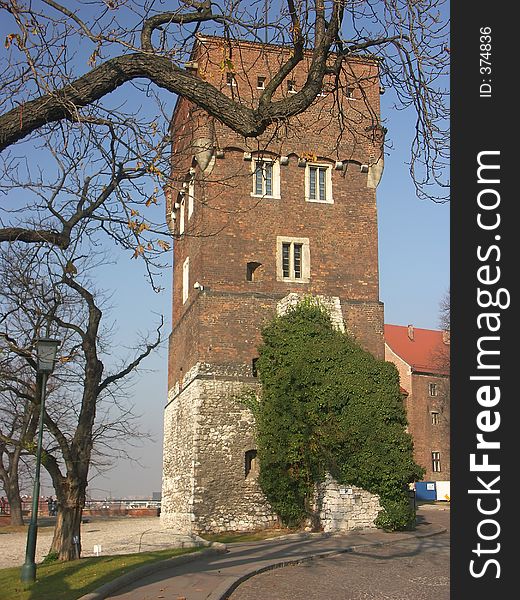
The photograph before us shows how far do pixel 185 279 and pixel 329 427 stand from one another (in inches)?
395

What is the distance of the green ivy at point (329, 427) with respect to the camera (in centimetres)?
2378

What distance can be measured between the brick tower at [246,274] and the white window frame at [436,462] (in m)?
28.0

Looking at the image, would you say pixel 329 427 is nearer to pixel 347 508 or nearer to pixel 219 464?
pixel 347 508

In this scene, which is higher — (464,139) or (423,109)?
(423,109)

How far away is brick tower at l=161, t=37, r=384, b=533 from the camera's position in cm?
2612

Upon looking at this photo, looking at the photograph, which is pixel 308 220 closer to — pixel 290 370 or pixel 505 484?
pixel 290 370

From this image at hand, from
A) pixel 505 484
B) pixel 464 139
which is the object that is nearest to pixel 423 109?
pixel 464 139

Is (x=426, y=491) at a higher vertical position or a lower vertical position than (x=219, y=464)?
lower

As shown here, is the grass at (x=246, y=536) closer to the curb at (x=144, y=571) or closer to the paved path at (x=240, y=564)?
the paved path at (x=240, y=564)

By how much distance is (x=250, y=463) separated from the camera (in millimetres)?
26594

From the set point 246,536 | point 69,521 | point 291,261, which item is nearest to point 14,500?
point 246,536

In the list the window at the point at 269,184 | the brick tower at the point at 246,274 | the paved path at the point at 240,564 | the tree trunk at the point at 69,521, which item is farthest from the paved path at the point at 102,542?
the window at the point at 269,184

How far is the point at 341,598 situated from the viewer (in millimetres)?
11961

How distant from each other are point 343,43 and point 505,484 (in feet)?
18.5
